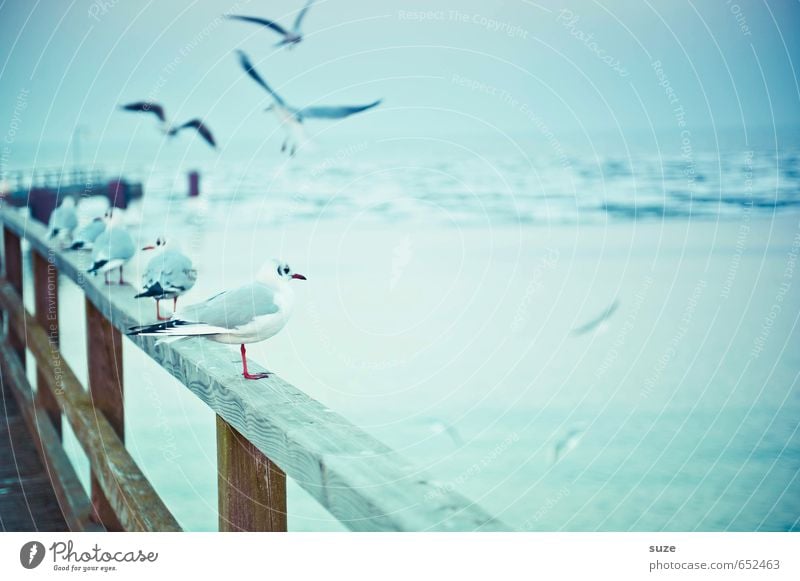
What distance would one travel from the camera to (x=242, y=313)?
1588 millimetres

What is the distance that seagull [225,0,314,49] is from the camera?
1.90m

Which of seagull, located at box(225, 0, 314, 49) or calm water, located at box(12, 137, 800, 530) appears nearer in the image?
seagull, located at box(225, 0, 314, 49)

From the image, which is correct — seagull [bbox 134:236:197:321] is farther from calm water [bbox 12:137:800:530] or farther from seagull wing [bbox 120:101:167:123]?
seagull wing [bbox 120:101:167:123]

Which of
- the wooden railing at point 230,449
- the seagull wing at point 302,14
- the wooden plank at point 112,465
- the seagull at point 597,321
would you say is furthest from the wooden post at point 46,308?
the seagull at point 597,321

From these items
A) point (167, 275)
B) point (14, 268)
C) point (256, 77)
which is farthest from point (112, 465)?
point (14, 268)

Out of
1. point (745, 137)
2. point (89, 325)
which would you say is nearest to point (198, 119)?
point (89, 325)

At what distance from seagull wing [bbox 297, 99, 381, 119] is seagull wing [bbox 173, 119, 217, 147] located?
7.7 inches

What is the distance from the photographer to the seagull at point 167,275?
180 centimetres

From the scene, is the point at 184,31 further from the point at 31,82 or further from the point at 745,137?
the point at 745,137

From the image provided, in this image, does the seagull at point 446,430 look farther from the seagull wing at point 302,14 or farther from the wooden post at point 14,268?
the wooden post at point 14,268

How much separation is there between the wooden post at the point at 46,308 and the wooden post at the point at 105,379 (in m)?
0.33
